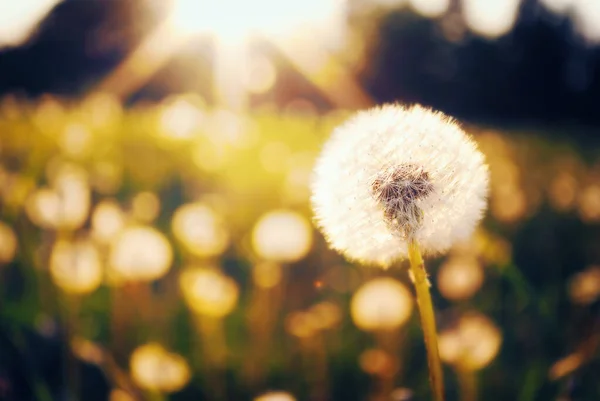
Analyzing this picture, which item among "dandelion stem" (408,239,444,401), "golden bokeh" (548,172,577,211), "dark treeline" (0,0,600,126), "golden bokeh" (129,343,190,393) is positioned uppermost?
"dark treeline" (0,0,600,126)

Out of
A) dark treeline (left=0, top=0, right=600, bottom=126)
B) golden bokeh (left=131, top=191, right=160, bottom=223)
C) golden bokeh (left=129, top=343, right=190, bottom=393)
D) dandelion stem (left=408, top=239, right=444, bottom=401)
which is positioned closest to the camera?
dandelion stem (left=408, top=239, right=444, bottom=401)

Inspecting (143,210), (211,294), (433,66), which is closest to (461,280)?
(211,294)

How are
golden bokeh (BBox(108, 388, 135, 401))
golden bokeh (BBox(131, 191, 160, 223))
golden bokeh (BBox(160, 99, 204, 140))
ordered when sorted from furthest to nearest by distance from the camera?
golden bokeh (BBox(160, 99, 204, 140)) → golden bokeh (BBox(131, 191, 160, 223)) → golden bokeh (BBox(108, 388, 135, 401))

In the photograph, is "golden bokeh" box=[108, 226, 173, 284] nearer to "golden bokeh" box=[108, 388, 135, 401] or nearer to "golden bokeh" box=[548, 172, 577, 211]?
"golden bokeh" box=[108, 388, 135, 401]

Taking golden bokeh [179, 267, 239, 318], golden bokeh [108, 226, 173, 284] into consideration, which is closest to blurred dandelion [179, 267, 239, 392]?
golden bokeh [179, 267, 239, 318]

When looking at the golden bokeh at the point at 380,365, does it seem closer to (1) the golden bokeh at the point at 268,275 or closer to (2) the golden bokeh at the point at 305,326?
(2) the golden bokeh at the point at 305,326
